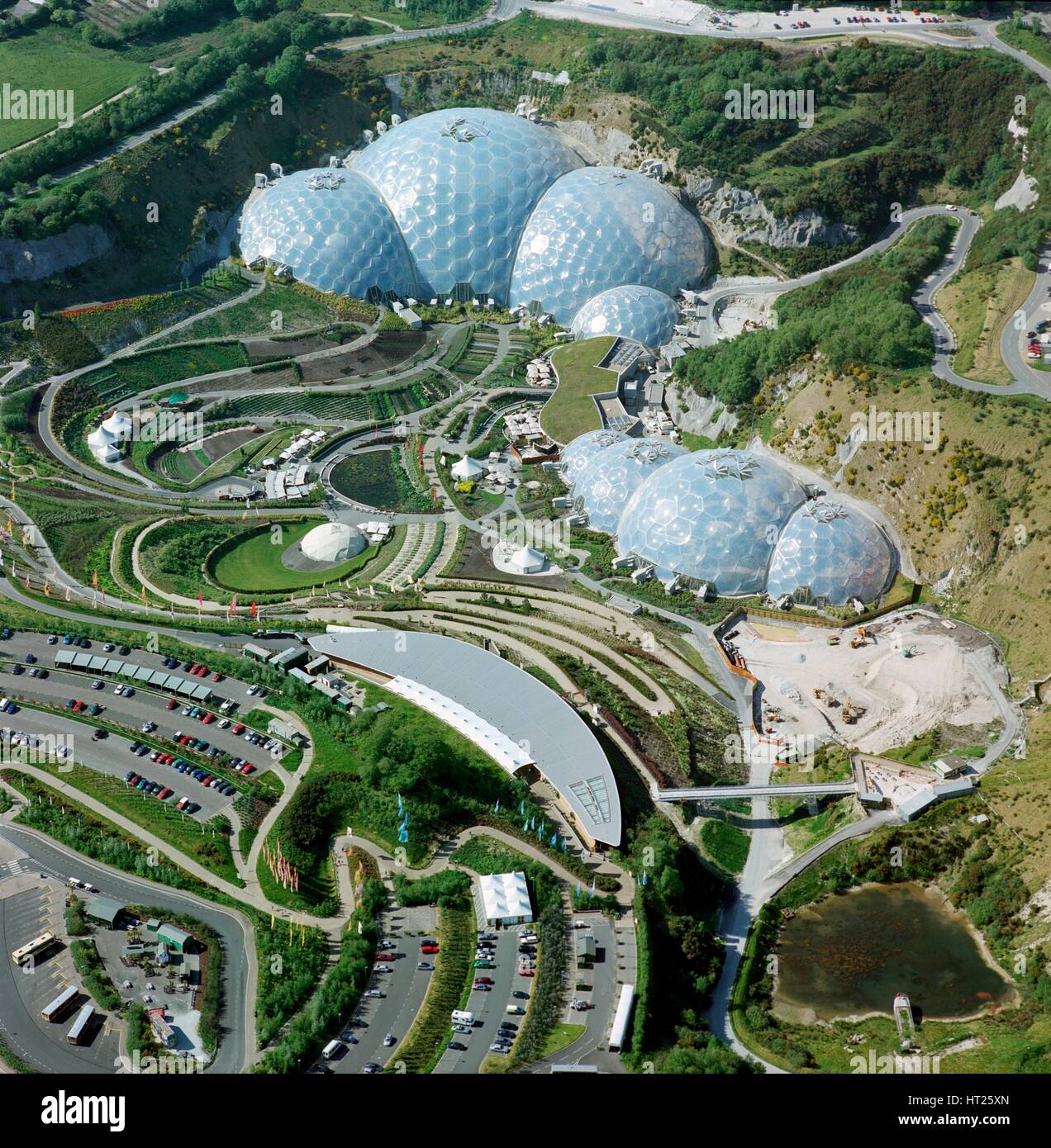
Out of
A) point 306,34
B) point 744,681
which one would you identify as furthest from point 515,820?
point 306,34

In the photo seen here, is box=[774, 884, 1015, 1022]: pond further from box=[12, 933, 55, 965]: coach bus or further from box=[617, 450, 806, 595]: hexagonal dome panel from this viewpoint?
box=[12, 933, 55, 965]: coach bus

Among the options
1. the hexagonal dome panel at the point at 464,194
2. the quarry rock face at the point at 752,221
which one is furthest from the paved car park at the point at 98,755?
the quarry rock face at the point at 752,221

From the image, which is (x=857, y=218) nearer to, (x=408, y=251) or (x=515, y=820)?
(x=408, y=251)

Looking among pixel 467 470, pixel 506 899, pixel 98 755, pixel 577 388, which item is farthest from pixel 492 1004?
pixel 577 388

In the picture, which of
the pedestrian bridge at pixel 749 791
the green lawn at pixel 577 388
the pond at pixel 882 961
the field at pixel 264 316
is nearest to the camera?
the pond at pixel 882 961

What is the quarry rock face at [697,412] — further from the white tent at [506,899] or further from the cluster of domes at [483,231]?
the white tent at [506,899]
